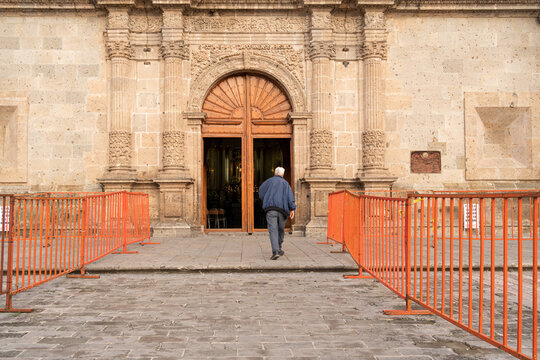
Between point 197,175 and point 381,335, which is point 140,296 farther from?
point 197,175

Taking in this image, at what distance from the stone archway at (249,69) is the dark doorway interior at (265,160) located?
1557 millimetres

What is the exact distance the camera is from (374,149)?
502 inches

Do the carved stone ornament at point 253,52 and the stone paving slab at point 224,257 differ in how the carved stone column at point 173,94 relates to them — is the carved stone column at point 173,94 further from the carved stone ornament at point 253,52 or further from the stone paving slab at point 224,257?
the stone paving slab at point 224,257

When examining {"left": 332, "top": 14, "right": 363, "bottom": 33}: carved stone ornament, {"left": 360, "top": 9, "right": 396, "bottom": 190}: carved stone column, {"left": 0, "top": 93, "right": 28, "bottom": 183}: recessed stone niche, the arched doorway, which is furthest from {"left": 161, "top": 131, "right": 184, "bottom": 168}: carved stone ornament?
{"left": 332, "top": 14, "right": 363, "bottom": 33}: carved stone ornament

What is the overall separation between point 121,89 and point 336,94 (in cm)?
568

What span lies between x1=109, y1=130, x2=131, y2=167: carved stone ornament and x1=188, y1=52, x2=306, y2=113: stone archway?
210 cm

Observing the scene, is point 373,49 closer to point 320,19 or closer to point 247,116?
point 320,19

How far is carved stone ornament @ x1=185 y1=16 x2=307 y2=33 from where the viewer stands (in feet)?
42.9

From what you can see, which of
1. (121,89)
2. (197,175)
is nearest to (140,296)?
(197,175)

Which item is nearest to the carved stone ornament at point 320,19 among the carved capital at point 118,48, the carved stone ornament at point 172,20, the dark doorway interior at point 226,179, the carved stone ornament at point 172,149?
the carved stone ornament at point 172,20

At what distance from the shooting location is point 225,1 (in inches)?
505

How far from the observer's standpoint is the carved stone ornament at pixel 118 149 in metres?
12.5

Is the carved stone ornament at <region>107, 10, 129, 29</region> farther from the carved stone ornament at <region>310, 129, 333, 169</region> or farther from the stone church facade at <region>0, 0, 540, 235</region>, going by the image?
the carved stone ornament at <region>310, 129, 333, 169</region>

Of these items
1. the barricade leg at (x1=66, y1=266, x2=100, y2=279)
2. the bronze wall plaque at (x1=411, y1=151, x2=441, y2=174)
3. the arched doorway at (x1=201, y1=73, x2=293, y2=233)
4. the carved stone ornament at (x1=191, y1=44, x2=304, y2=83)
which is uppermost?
the carved stone ornament at (x1=191, y1=44, x2=304, y2=83)
